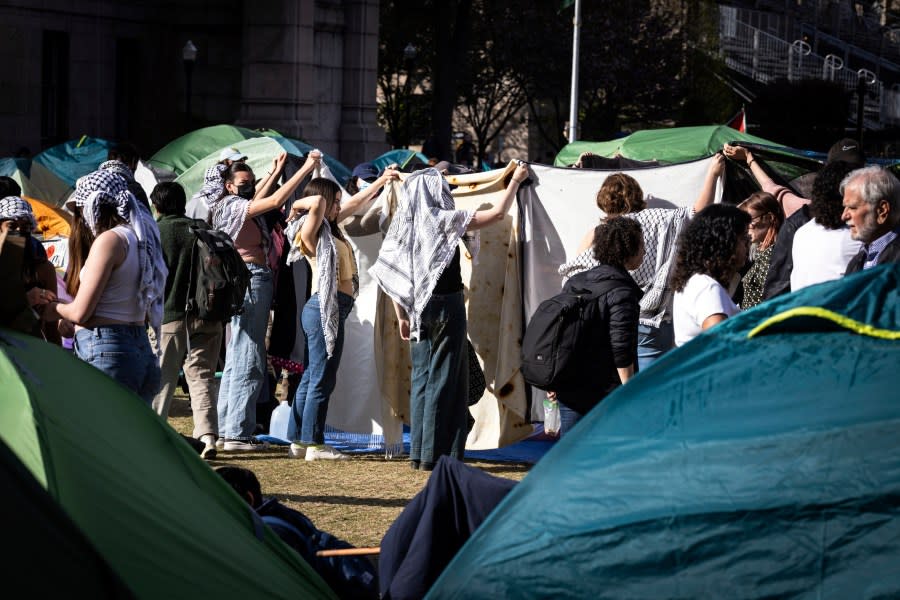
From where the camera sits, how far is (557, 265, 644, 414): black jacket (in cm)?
656

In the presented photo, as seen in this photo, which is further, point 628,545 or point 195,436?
point 195,436

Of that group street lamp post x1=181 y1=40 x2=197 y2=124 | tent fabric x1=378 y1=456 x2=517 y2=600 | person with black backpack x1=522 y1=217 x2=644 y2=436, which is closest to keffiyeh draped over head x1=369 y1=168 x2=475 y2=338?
person with black backpack x1=522 y1=217 x2=644 y2=436

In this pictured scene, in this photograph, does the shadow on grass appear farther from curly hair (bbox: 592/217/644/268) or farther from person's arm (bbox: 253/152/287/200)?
person's arm (bbox: 253/152/287/200)

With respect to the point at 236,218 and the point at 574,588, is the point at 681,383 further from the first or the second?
the point at 236,218

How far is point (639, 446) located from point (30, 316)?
88.5 inches

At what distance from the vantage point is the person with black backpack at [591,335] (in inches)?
259

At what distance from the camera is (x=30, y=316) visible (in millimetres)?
4738

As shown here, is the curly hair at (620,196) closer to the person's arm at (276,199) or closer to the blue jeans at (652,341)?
the blue jeans at (652,341)

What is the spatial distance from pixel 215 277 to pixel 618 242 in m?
2.83

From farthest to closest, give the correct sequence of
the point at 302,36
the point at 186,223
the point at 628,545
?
the point at 302,36 < the point at 186,223 < the point at 628,545

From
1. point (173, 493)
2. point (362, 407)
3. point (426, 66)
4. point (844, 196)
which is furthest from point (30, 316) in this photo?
point (426, 66)

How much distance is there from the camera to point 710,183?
320 inches

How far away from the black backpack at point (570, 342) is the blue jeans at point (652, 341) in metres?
0.79

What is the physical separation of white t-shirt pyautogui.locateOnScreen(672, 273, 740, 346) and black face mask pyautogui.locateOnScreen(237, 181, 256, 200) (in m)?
4.15
